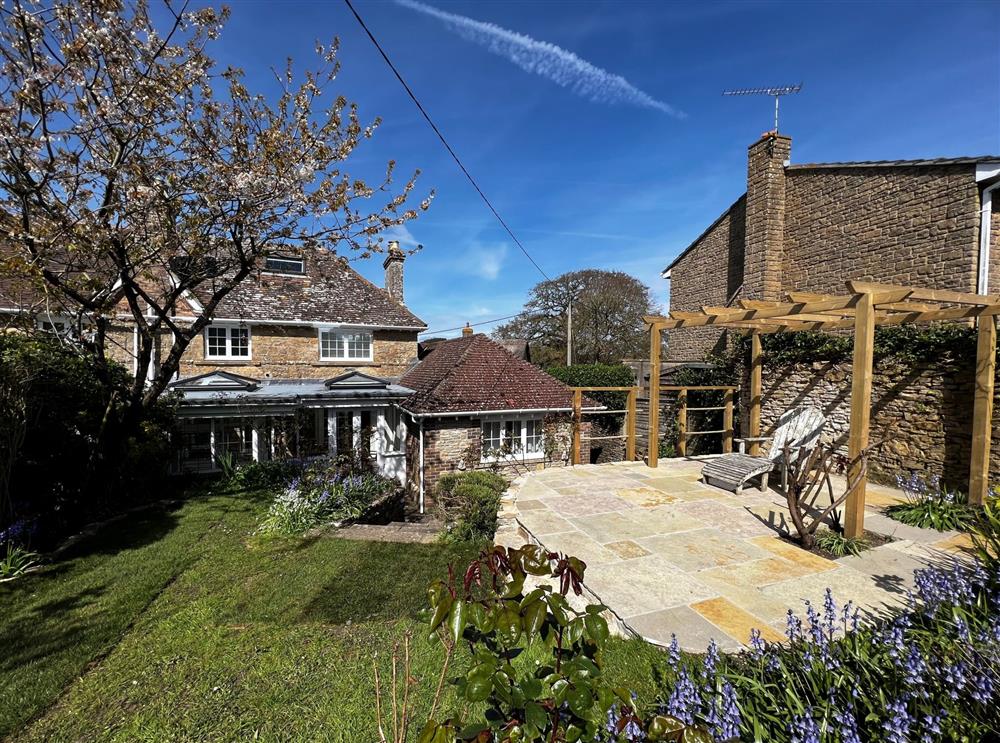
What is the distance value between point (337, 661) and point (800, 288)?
567 inches

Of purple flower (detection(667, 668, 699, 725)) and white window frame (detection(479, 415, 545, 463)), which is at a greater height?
purple flower (detection(667, 668, 699, 725))

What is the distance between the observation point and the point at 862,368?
5395mm

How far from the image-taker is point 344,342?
1786 centimetres

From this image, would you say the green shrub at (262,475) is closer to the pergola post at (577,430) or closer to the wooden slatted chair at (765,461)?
the pergola post at (577,430)

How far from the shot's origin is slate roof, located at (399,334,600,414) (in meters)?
12.7

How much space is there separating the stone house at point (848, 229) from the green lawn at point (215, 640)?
371 inches

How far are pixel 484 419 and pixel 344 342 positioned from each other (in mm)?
8125

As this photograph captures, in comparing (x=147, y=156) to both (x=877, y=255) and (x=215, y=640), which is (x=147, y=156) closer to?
(x=215, y=640)

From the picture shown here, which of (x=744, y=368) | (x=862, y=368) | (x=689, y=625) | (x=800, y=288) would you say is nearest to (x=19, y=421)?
(x=689, y=625)

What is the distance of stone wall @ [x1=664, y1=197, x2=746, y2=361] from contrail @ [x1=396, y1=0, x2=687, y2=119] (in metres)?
5.82

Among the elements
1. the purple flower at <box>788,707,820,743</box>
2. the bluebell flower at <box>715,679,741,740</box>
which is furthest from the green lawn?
the purple flower at <box>788,707,820,743</box>

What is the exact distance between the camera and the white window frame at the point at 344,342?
17.3 meters

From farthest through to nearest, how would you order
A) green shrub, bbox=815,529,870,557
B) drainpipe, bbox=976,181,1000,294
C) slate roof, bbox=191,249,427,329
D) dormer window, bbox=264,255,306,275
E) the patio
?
dormer window, bbox=264,255,306,275 < slate roof, bbox=191,249,427,329 < drainpipe, bbox=976,181,1000,294 < green shrub, bbox=815,529,870,557 < the patio

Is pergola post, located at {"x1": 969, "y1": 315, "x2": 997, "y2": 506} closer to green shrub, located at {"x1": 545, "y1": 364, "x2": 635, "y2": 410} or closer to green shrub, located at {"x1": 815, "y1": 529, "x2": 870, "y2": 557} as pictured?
green shrub, located at {"x1": 815, "y1": 529, "x2": 870, "y2": 557}
